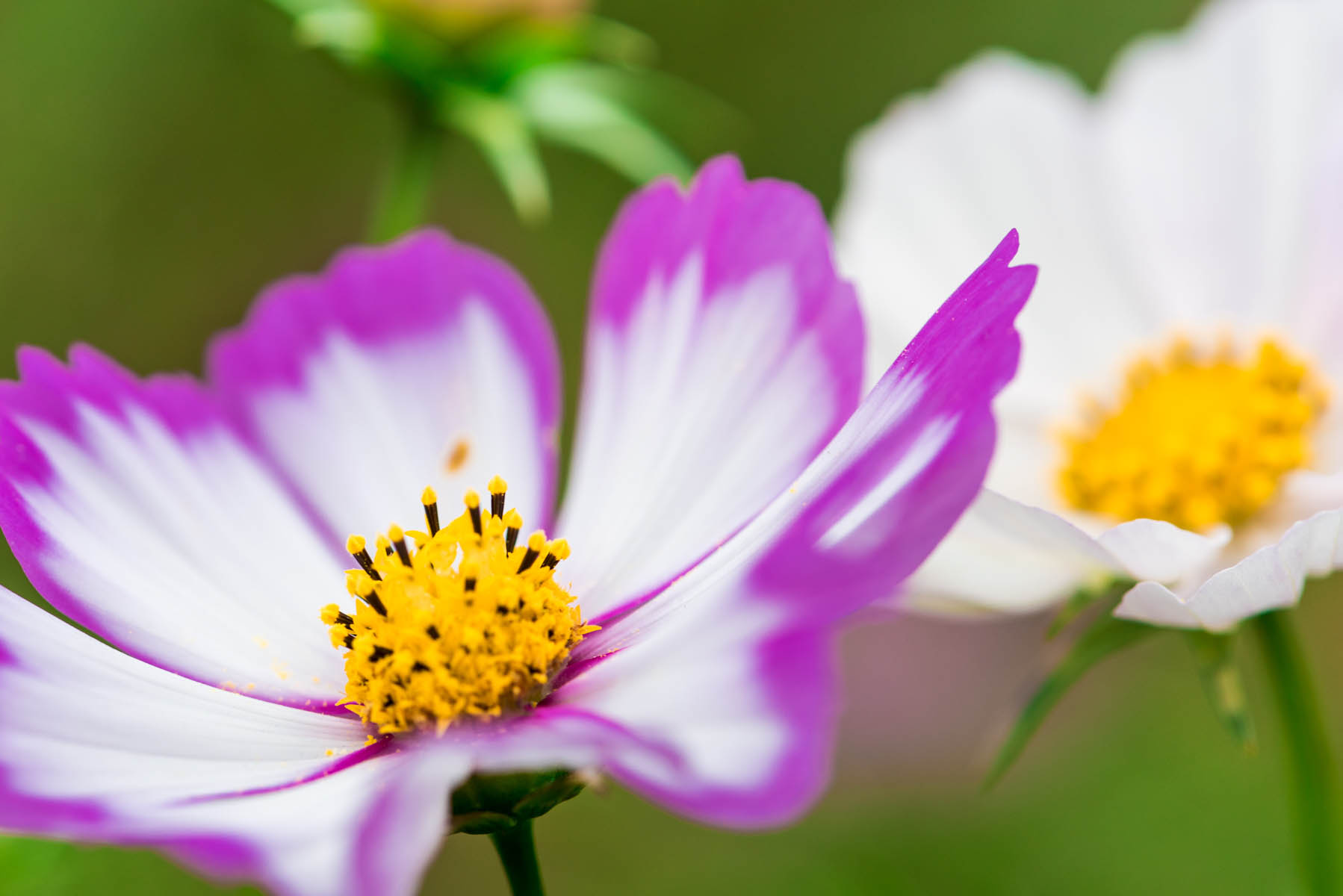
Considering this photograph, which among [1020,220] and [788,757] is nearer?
[788,757]

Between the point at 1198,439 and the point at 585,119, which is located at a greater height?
the point at 585,119

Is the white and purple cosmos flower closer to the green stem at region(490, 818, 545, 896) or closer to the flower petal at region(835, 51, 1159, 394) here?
the green stem at region(490, 818, 545, 896)

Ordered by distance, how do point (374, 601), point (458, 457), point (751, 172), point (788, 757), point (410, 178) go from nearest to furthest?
1. point (788, 757)
2. point (374, 601)
3. point (458, 457)
4. point (410, 178)
5. point (751, 172)

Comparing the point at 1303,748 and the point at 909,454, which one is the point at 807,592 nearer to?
the point at 909,454

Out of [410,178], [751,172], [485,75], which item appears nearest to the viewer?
[410,178]

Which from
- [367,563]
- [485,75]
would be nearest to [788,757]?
[367,563]

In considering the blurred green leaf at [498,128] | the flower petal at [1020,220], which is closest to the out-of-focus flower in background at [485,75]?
the blurred green leaf at [498,128]
